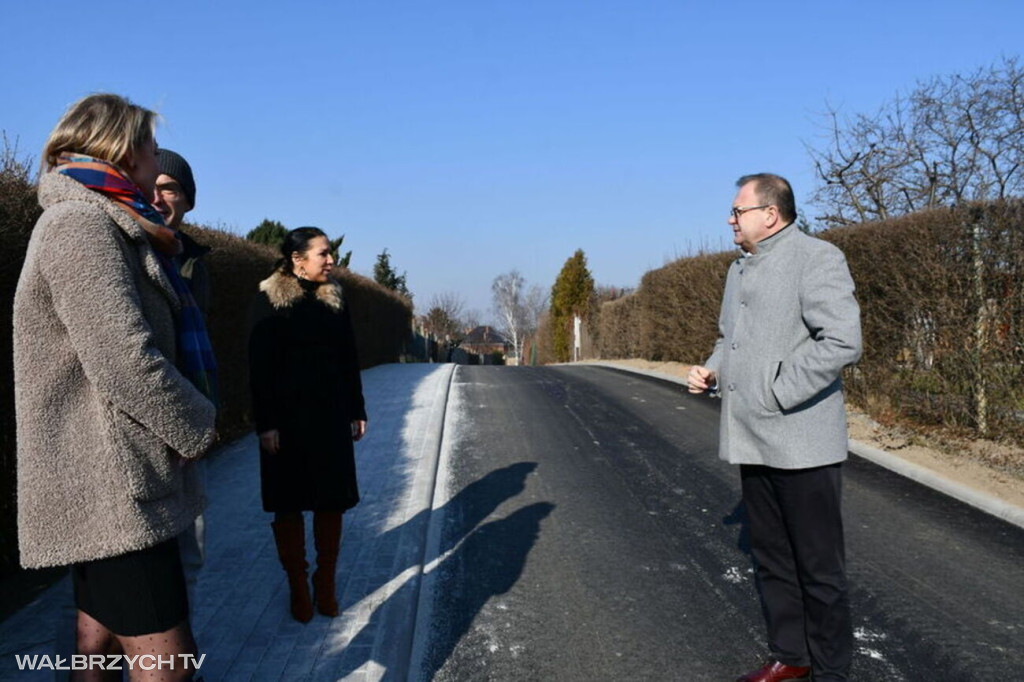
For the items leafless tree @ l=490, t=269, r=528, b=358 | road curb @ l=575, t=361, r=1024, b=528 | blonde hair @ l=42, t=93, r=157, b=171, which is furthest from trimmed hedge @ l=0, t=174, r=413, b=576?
leafless tree @ l=490, t=269, r=528, b=358

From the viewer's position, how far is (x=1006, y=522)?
5.52 metres

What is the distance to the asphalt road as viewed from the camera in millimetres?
3525

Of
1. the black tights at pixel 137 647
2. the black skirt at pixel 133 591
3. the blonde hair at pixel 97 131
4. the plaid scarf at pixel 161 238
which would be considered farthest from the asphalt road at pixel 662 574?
the blonde hair at pixel 97 131

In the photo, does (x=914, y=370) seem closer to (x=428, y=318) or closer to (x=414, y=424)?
(x=414, y=424)

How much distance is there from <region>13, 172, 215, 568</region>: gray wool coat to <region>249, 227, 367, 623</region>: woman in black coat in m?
1.85

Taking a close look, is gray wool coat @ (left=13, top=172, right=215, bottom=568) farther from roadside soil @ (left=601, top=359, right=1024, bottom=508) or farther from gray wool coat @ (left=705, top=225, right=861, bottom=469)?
roadside soil @ (left=601, top=359, right=1024, bottom=508)

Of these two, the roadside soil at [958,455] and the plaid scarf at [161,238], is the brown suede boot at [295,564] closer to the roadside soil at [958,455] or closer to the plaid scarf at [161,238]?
the plaid scarf at [161,238]

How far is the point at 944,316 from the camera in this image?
8070 mm

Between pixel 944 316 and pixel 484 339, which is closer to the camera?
pixel 944 316

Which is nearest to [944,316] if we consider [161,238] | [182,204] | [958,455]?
[958,455]

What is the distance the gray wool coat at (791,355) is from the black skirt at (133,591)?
2227mm

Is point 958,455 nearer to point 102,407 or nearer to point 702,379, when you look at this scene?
point 702,379

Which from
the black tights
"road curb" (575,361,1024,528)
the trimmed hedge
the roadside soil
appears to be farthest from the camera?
the roadside soil

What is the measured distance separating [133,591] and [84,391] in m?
0.52
